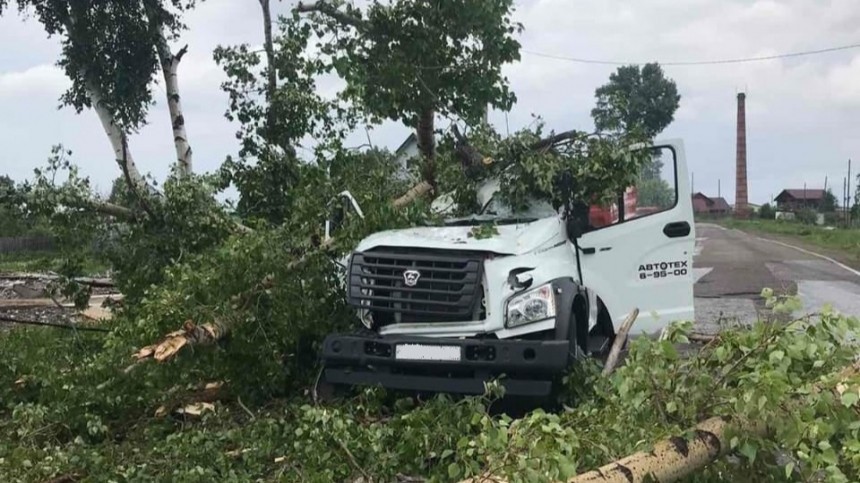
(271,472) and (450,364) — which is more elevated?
(450,364)

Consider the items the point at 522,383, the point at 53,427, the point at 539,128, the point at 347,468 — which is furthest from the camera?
the point at 539,128

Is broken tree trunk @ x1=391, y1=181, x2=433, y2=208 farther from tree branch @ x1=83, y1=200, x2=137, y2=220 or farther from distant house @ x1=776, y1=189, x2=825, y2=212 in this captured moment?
distant house @ x1=776, y1=189, x2=825, y2=212

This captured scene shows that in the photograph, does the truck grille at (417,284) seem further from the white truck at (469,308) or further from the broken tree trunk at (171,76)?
the broken tree trunk at (171,76)

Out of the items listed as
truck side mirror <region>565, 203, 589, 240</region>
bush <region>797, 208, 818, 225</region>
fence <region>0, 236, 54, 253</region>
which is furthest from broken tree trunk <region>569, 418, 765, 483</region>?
bush <region>797, 208, 818, 225</region>

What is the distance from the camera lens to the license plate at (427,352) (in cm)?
527

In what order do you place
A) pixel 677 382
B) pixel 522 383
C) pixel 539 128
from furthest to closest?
pixel 539 128 < pixel 522 383 < pixel 677 382

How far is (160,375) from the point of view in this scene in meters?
5.83

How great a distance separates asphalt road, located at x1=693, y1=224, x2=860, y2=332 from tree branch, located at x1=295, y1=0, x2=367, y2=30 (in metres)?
5.29

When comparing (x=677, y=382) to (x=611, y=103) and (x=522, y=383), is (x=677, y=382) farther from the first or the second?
(x=611, y=103)

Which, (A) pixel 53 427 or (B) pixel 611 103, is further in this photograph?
(B) pixel 611 103

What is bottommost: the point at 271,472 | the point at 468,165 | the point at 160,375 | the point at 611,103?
the point at 271,472

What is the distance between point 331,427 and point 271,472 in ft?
1.41

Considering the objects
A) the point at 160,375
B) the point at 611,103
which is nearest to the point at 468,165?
the point at 611,103

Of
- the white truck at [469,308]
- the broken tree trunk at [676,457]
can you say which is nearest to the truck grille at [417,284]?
the white truck at [469,308]
